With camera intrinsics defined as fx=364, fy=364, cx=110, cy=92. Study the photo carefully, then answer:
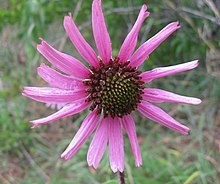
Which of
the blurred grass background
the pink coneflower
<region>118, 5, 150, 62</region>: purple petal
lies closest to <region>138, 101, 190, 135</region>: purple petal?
the pink coneflower

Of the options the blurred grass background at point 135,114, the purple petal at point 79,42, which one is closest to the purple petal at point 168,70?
the purple petal at point 79,42

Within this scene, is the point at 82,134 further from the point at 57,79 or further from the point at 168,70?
the point at 168,70

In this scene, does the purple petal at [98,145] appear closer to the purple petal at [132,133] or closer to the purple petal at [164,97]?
the purple petal at [132,133]

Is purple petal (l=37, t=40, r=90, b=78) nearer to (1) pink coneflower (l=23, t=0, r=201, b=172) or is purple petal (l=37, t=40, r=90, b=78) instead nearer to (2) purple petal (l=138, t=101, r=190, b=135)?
(1) pink coneflower (l=23, t=0, r=201, b=172)

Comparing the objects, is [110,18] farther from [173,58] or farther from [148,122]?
[148,122]

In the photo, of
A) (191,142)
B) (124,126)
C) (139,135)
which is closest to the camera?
(124,126)

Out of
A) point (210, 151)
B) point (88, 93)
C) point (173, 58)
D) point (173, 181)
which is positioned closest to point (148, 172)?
point (173, 181)

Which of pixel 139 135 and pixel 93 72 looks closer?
pixel 93 72
